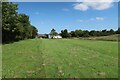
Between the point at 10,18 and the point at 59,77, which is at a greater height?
the point at 10,18

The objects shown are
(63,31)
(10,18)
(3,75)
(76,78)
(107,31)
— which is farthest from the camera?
(63,31)

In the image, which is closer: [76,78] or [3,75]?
[76,78]

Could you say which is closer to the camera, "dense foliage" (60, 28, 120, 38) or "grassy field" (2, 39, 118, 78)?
"grassy field" (2, 39, 118, 78)

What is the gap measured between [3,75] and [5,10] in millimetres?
44128

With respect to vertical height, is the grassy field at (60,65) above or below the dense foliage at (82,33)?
below

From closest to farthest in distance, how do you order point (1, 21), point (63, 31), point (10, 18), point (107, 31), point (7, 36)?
point (1, 21) → point (10, 18) → point (7, 36) → point (107, 31) → point (63, 31)

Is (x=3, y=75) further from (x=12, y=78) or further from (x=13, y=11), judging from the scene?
(x=13, y=11)

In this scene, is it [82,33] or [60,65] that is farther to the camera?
[82,33]

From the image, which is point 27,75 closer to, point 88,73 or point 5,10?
point 88,73

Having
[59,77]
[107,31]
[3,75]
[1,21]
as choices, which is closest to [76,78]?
[59,77]

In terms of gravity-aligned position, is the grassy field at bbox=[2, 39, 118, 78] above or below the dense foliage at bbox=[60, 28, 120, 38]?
below

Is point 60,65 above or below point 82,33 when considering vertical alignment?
below

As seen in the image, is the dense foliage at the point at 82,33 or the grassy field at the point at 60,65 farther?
the dense foliage at the point at 82,33

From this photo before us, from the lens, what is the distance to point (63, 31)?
195875 mm
